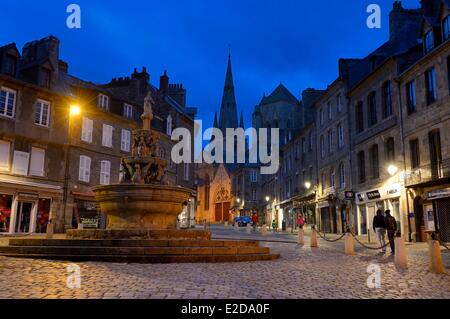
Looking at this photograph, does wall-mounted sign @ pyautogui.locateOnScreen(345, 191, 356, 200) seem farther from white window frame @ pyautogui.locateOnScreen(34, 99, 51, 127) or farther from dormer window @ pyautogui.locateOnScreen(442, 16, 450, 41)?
white window frame @ pyautogui.locateOnScreen(34, 99, 51, 127)

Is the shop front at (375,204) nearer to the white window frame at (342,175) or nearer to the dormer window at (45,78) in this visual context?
the white window frame at (342,175)

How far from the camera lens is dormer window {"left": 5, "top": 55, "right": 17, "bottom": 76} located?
24109 millimetres

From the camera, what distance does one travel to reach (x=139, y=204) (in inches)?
488

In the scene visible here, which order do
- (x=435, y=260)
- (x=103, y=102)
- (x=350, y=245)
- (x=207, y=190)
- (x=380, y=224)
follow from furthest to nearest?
(x=207, y=190)
(x=103, y=102)
(x=380, y=224)
(x=350, y=245)
(x=435, y=260)

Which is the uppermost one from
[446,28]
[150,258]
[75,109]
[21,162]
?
[446,28]

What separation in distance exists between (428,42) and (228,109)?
89387 mm

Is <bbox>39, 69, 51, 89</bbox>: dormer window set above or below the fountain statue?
above

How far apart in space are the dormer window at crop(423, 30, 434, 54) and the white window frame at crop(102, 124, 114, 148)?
22235 millimetres

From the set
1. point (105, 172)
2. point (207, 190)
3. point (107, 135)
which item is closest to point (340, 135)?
point (107, 135)

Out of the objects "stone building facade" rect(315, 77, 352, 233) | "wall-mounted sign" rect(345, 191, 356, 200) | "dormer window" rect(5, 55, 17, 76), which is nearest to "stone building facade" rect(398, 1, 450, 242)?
"wall-mounted sign" rect(345, 191, 356, 200)

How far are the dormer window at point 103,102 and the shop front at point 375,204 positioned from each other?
1976 centimetres

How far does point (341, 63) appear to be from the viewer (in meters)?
30.9

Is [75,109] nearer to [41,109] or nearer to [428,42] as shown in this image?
[41,109]

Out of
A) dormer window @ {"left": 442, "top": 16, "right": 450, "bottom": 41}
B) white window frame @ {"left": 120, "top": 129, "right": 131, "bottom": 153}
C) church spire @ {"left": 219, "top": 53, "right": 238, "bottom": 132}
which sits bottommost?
white window frame @ {"left": 120, "top": 129, "right": 131, "bottom": 153}
